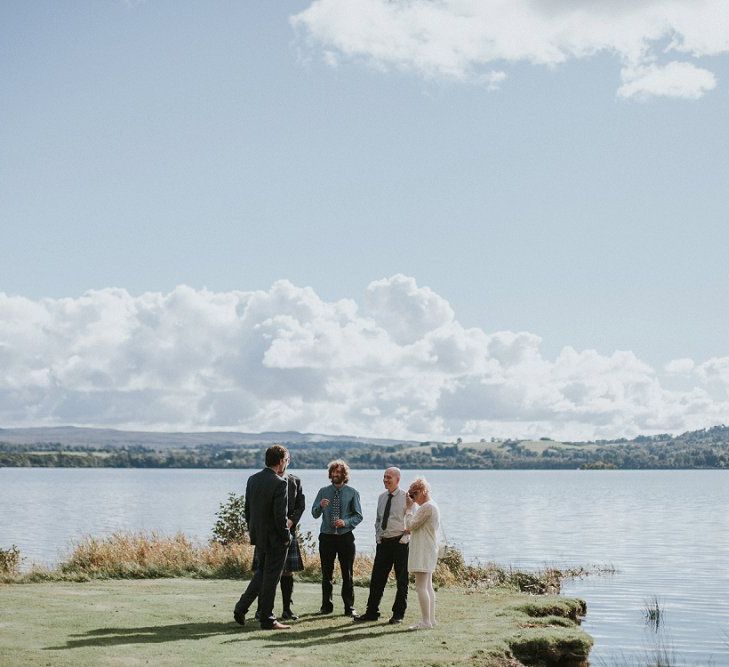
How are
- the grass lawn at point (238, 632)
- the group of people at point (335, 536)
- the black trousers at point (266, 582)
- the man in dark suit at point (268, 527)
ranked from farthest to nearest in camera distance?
the black trousers at point (266, 582)
the group of people at point (335, 536)
the man in dark suit at point (268, 527)
the grass lawn at point (238, 632)

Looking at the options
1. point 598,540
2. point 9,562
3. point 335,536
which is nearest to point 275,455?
point 335,536

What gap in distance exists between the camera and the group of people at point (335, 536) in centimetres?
1348

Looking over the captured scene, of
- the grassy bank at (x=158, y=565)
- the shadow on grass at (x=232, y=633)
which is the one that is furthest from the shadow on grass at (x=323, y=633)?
the grassy bank at (x=158, y=565)

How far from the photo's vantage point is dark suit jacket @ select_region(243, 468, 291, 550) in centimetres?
1336

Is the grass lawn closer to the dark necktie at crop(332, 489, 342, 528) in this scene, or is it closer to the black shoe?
the black shoe

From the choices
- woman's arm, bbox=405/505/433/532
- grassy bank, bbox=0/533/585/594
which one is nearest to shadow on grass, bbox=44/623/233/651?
woman's arm, bbox=405/505/433/532

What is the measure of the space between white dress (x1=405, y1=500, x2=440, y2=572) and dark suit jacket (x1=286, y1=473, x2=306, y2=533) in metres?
1.65

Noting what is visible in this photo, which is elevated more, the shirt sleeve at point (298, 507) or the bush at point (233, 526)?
the shirt sleeve at point (298, 507)

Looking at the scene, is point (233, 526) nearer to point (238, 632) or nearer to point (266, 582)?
point (238, 632)

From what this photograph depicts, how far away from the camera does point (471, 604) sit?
17.8 m

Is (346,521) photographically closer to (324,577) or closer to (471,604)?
(324,577)

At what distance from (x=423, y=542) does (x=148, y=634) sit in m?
4.17

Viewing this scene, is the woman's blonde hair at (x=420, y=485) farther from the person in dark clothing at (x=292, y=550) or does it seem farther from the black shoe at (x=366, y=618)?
the black shoe at (x=366, y=618)

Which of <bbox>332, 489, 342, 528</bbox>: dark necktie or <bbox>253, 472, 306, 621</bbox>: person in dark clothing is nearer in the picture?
<bbox>253, 472, 306, 621</bbox>: person in dark clothing
